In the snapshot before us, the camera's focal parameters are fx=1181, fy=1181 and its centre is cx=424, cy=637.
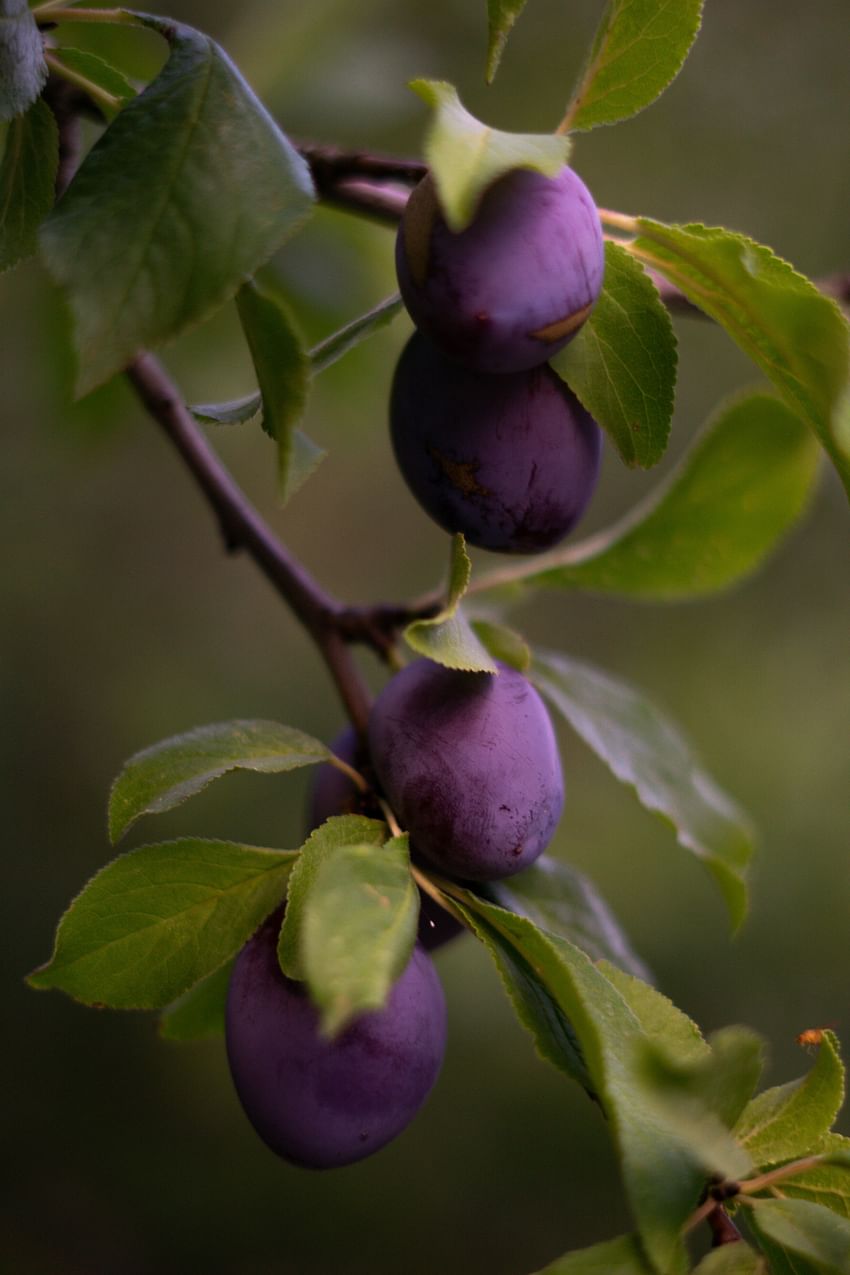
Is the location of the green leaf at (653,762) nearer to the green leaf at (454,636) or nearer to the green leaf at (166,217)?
the green leaf at (454,636)

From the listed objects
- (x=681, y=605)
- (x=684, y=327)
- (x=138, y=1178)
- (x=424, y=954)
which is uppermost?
(x=424, y=954)

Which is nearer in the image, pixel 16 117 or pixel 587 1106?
pixel 16 117

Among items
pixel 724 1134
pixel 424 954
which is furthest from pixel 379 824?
pixel 724 1134

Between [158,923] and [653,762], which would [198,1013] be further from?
[653,762]

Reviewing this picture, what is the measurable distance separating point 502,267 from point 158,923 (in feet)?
0.89

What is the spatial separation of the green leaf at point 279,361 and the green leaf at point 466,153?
0.08 m

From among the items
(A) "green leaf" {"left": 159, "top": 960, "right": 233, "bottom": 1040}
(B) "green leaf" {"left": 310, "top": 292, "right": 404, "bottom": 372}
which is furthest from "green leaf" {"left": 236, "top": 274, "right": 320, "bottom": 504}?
(A) "green leaf" {"left": 159, "top": 960, "right": 233, "bottom": 1040}

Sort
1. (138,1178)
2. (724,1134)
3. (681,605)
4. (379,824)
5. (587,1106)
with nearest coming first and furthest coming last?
(724,1134)
(379,824)
(587,1106)
(138,1178)
(681,605)

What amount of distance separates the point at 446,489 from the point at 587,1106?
55.7 inches

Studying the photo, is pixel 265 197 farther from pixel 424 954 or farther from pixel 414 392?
pixel 424 954

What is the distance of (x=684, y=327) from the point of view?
1.89 metres

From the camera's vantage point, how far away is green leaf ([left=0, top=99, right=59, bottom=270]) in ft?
1.44

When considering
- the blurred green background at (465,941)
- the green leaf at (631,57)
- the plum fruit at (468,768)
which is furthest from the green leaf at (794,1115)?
the blurred green background at (465,941)

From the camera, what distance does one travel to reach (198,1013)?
0.54 m
